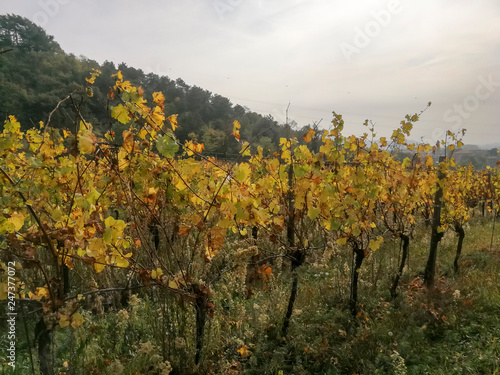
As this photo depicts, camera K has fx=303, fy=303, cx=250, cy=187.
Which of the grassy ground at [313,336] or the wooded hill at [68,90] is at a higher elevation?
the wooded hill at [68,90]

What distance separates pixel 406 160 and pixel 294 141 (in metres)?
2.25

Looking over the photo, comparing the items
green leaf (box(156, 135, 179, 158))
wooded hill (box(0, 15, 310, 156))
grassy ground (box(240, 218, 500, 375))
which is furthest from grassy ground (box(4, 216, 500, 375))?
wooded hill (box(0, 15, 310, 156))

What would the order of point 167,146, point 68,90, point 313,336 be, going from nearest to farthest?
1. point 167,146
2. point 313,336
3. point 68,90

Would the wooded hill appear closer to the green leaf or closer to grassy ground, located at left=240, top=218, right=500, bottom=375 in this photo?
grassy ground, located at left=240, top=218, right=500, bottom=375

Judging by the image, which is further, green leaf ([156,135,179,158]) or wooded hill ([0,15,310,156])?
wooded hill ([0,15,310,156])

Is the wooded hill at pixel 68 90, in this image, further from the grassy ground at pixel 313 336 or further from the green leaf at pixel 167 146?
the green leaf at pixel 167 146

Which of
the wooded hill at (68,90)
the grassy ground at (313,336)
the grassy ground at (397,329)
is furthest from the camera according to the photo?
the wooded hill at (68,90)

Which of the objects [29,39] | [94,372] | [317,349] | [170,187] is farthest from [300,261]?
[29,39]

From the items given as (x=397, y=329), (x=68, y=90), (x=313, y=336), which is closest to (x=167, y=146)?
(x=313, y=336)

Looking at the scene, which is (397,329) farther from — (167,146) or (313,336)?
(167,146)

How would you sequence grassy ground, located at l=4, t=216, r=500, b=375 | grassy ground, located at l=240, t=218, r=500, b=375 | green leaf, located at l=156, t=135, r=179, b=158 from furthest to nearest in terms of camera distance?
grassy ground, located at l=240, t=218, r=500, b=375
grassy ground, located at l=4, t=216, r=500, b=375
green leaf, located at l=156, t=135, r=179, b=158

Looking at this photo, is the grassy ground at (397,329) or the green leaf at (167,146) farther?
the grassy ground at (397,329)

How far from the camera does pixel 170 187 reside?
2076 millimetres

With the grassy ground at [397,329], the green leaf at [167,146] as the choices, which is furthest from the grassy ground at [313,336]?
the green leaf at [167,146]
